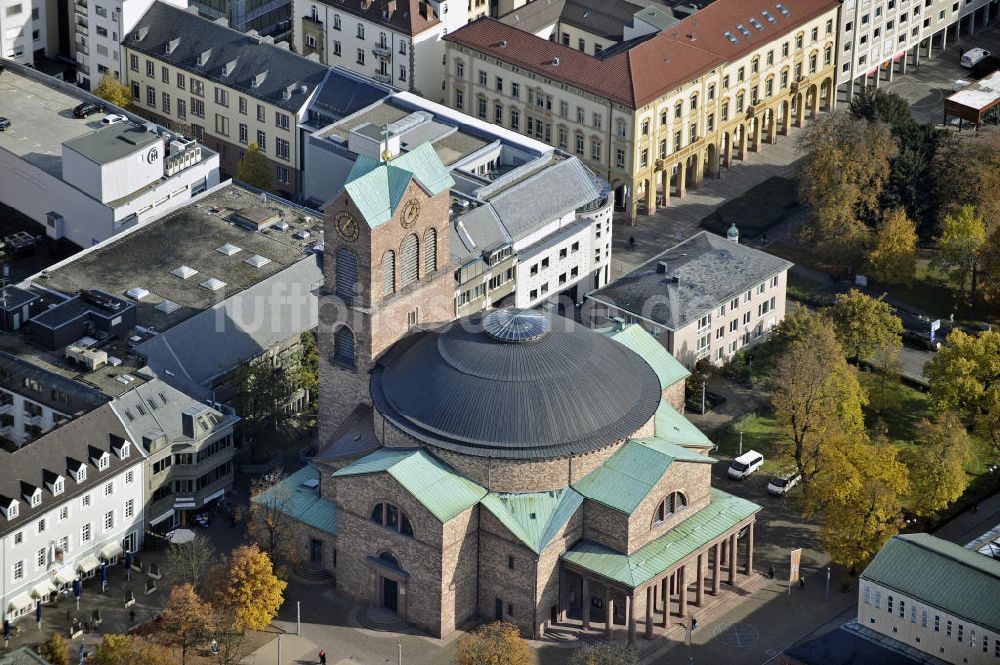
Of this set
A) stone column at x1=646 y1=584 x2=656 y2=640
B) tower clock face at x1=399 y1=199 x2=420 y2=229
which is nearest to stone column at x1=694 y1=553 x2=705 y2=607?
stone column at x1=646 y1=584 x2=656 y2=640

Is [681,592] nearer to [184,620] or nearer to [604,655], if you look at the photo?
[604,655]

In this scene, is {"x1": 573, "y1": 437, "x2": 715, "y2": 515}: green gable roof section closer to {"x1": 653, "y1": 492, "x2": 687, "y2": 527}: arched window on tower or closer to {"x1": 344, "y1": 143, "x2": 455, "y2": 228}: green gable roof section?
{"x1": 653, "y1": 492, "x2": 687, "y2": 527}: arched window on tower

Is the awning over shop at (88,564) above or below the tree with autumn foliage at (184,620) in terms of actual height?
below

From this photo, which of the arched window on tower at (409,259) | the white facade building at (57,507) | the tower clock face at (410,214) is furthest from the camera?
the arched window on tower at (409,259)

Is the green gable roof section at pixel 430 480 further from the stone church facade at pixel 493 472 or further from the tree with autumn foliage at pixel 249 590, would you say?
the tree with autumn foliage at pixel 249 590

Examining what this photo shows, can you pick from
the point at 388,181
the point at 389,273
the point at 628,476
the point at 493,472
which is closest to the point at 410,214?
the point at 388,181

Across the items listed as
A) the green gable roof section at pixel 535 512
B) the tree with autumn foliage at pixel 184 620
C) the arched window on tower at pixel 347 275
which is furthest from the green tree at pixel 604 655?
the arched window on tower at pixel 347 275

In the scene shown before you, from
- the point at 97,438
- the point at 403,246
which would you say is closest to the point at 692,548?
the point at 403,246
